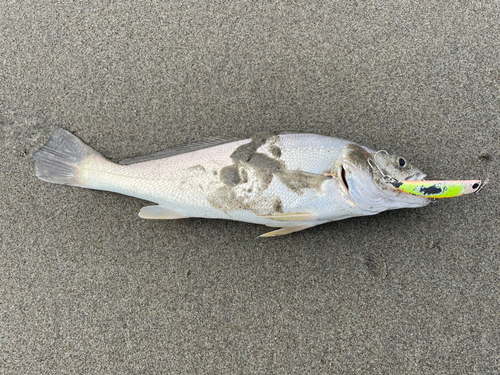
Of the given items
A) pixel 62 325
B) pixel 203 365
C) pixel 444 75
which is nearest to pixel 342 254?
pixel 203 365

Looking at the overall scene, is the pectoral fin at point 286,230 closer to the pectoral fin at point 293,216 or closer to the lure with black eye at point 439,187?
the pectoral fin at point 293,216

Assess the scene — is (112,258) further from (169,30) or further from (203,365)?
(169,30)

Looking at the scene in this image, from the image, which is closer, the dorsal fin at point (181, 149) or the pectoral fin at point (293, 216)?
the pectoral fin at point (293, 216)

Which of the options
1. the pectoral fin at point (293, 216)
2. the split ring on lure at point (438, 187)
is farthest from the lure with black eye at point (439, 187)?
the pectoral fin at point (293, 216)

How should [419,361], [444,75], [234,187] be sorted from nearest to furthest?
[234,187], [419,361], [444,75]

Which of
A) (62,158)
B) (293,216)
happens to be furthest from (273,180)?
(62,158)

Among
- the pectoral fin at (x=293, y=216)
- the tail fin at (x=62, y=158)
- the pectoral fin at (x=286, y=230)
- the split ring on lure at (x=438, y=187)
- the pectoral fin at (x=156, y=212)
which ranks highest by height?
the split ring on lure at (x=438, y=187)

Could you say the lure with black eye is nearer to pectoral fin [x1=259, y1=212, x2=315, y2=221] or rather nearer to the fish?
the fish

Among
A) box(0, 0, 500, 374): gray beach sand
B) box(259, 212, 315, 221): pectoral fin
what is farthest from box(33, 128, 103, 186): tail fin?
box(259, 212, 315, 221): pectoral fin
